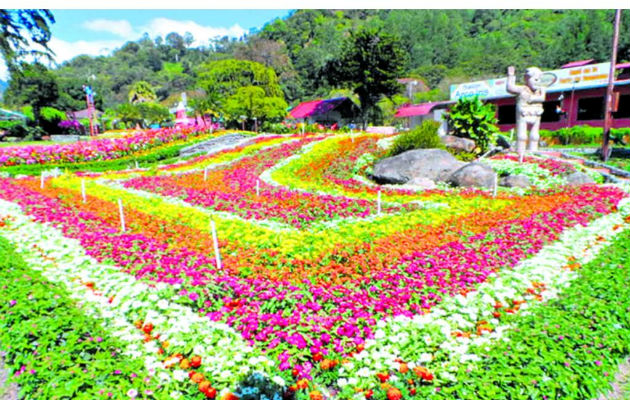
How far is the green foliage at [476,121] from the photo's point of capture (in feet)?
66.2

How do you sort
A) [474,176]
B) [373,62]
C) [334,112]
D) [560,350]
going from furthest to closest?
[334,112], [373,62], [474,176], [560,350]

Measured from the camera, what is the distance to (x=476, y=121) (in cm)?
2028

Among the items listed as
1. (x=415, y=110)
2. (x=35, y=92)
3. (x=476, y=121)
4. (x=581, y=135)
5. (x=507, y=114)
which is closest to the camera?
(x=476, y=121)

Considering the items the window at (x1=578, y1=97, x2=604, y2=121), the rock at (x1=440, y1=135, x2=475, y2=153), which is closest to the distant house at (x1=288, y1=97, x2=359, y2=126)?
the window at (x1=578, y1=97, x2=604, y2=121)

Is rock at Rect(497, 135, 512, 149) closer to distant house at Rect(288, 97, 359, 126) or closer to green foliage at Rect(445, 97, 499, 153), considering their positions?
green foliage at Rect(445, 97, 499, 153)

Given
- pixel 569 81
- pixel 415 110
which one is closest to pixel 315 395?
pixel 569 81

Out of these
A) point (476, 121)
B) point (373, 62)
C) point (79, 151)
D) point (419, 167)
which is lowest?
point (419, 167)

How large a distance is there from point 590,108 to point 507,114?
6960 millimetres

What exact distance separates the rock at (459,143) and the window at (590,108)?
2091 cm

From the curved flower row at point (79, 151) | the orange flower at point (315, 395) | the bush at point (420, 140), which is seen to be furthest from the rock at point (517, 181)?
the curved flower row at point (79, 151)

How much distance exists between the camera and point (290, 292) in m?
5.60

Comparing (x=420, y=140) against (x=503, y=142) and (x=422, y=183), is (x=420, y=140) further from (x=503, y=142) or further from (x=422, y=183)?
(x=503, y=142)

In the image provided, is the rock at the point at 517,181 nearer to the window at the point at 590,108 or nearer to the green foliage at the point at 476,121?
the green foliage at the point at 476,121

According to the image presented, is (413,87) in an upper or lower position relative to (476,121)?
upper
